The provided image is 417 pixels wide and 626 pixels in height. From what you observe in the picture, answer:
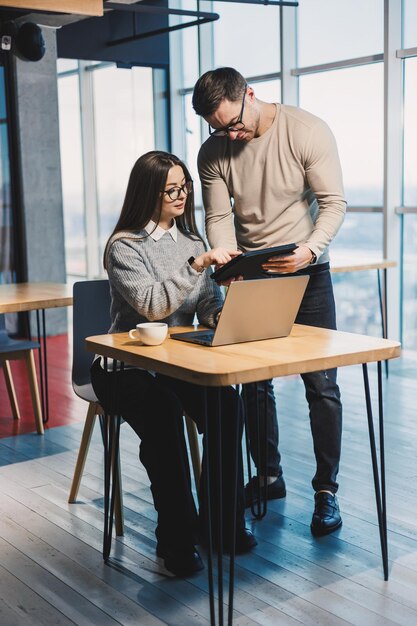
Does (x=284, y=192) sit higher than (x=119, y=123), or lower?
lower

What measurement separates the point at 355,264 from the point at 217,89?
2479mm

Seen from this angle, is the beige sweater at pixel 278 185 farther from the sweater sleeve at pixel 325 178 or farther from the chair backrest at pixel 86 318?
the chair backrest at pixel 86 318

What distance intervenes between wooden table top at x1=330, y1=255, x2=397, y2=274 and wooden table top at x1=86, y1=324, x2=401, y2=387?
90.4 inches

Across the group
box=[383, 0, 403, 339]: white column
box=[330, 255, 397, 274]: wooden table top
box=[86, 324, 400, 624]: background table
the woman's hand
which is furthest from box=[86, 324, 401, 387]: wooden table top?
box=[383, 0, 403, 339]: white column

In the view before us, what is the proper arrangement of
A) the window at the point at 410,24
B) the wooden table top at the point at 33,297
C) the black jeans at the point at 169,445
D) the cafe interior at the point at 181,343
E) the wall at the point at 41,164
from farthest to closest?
1. the wall at the point at 41,164
2. the window at the point at 410,24
3. the wooden table top at the point at 33,297
4. the black jeans at the point at 169,445
5. the cafe interior at the point at 181,343

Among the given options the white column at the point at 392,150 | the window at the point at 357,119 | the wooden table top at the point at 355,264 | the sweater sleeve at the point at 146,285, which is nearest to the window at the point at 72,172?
the window at the point at 357,119

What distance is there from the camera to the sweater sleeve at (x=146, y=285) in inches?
101

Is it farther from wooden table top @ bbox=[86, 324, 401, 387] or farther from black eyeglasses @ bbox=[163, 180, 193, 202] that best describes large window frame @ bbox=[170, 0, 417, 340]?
wooden table top @ bbox=[86, 324, 401, 387]

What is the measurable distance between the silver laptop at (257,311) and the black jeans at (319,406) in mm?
392

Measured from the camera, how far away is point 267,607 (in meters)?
2.27

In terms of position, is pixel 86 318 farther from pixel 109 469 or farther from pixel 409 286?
pixel 409 286

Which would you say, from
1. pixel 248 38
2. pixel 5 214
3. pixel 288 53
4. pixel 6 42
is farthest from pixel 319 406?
pixel 248 38

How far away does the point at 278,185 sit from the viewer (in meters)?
2.80

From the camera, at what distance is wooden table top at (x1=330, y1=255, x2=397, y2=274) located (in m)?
4.78
